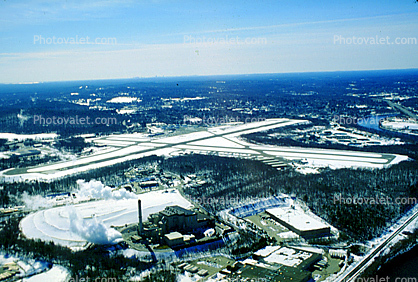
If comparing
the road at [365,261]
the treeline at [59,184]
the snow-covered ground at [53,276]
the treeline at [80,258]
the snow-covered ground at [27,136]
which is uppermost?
the snow-covered ground at [27,136]

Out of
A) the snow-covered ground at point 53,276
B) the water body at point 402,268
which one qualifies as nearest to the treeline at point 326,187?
the water body at point 402,268

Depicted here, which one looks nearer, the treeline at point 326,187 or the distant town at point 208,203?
the distant town at point 208,203

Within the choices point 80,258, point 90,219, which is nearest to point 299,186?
point 90,219

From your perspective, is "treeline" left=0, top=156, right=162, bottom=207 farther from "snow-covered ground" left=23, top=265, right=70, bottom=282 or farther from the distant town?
"snow-covered ground" left=23, top=265, right=70, bottom=282

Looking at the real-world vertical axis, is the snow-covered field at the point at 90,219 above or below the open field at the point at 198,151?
below

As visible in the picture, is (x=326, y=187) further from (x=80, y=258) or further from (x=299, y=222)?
(x=80, y=258)

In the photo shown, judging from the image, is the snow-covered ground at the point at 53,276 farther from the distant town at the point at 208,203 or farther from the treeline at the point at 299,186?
the treeline at the point at 299,186

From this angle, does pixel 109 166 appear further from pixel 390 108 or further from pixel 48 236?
pixel 390 108
